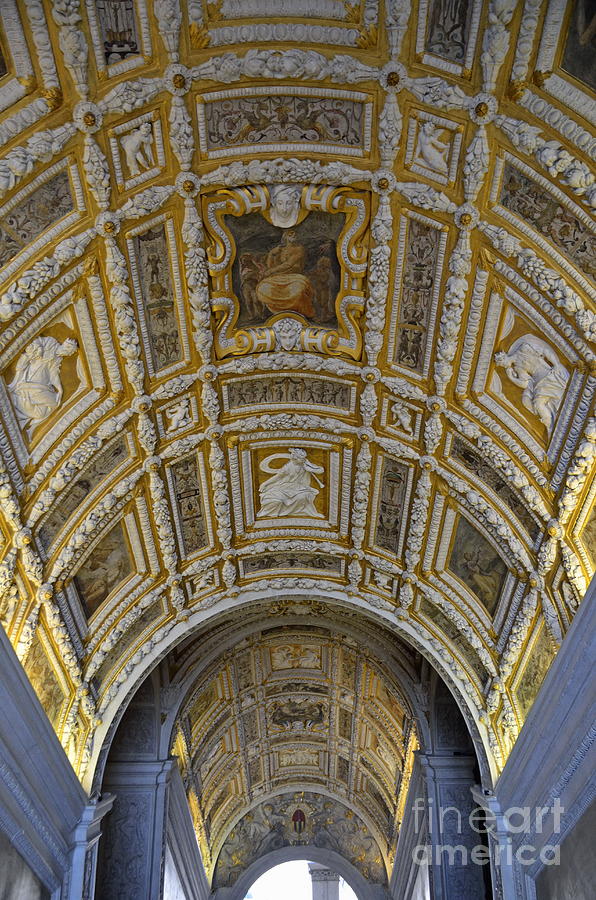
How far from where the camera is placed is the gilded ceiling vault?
784 cm

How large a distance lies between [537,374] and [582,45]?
3.59 m

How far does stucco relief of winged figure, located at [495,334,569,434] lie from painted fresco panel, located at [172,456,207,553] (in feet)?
16.2

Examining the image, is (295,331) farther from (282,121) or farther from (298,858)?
(298,858)

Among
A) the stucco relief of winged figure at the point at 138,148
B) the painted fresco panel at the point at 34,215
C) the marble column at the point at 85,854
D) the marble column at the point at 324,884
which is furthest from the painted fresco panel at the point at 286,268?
the marble column at the point at 324,884

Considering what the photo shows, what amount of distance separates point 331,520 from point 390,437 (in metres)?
2.42

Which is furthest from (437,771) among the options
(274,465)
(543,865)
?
(274,465)

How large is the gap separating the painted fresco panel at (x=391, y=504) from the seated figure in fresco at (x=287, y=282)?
9.69 ft

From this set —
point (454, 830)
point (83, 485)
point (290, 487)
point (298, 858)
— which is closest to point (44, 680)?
point (83, 485)

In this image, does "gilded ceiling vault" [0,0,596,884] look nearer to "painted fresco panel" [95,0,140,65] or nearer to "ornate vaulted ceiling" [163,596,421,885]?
"painted fresco panel" [95,0,140,65]

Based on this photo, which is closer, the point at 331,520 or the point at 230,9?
the point at 230,9

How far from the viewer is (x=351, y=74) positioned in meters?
8.17

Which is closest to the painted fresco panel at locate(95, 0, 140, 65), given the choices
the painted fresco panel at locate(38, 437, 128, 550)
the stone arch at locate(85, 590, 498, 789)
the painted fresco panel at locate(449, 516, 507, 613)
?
the painted fresco panel at locate(38, 437, 128, 550)

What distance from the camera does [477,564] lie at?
496 inches

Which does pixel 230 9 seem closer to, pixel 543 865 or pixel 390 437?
pixel 390 437
